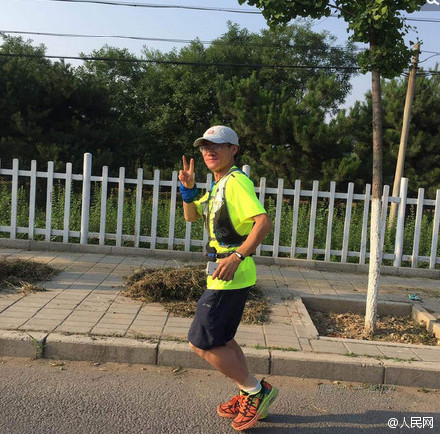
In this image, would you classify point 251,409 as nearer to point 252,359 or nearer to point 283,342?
point 252,359

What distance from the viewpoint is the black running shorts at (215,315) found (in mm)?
2947

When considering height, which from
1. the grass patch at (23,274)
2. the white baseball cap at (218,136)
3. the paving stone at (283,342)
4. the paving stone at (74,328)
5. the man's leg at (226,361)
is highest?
the white baseball cap at (218,136)

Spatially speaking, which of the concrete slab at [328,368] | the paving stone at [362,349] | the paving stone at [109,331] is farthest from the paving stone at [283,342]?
the paving stone at [109,331]

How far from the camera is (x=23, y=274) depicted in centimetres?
601

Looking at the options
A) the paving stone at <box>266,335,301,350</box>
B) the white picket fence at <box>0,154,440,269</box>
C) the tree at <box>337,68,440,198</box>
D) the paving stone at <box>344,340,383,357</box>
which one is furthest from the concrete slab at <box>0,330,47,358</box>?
the tree at <box>337,68,440,198</box>

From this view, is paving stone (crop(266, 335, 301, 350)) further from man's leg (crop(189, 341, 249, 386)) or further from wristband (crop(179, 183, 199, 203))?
wristband (crop(179, 183, 199, 203))

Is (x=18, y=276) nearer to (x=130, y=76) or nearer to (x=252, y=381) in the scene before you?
(x=252, y=381)

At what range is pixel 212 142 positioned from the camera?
3.01m

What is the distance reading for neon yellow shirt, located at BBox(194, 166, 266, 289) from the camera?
2865 millimetres

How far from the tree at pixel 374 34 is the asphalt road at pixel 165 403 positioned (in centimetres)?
147

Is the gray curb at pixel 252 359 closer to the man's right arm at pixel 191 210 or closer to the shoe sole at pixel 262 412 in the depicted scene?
the shoe sole at pixel 262 412

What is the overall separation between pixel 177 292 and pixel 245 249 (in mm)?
2861

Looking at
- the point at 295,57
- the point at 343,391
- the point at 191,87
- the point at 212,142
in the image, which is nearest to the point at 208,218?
the point at 212,142

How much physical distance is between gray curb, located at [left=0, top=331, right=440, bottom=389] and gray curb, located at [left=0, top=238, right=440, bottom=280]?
12.5 feet
